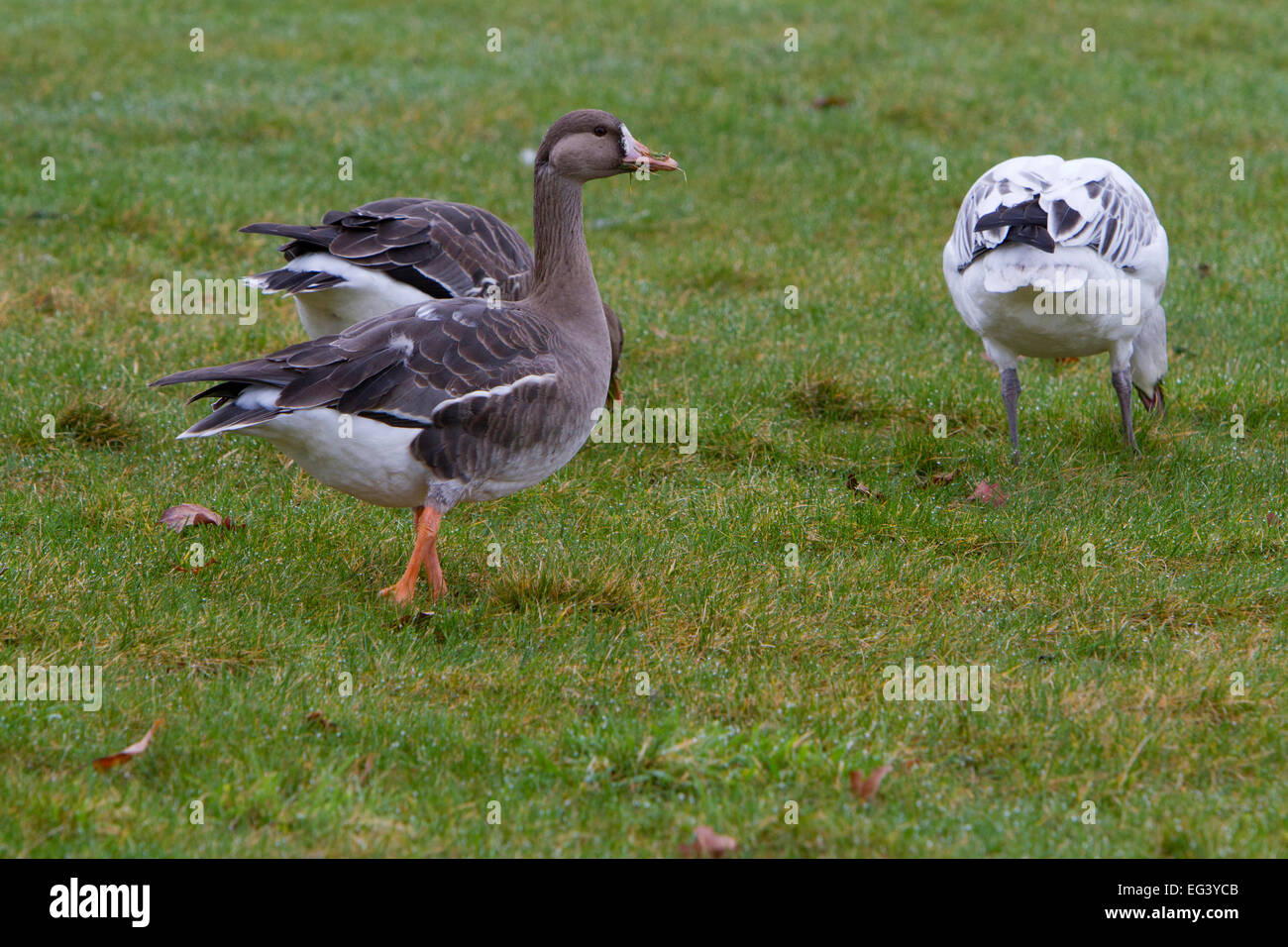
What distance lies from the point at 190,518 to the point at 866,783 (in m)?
3.45

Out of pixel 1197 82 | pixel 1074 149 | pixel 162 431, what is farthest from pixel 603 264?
pixel 1197 82

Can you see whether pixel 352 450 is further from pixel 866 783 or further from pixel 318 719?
pixel 866 783

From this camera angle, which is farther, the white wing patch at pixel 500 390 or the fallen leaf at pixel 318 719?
the white wing patch at pixel 500 390

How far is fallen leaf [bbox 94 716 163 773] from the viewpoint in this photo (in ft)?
13.4

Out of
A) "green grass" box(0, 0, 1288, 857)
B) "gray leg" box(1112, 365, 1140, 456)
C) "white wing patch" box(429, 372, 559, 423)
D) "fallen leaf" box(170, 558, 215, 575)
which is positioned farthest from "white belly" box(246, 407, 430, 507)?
"gray leg" box(1112, 365, 1140, 456)

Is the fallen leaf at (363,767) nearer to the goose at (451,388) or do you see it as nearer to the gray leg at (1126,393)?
the goose at (451,388)

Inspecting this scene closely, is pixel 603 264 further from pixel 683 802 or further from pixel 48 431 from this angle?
pixel 683 802

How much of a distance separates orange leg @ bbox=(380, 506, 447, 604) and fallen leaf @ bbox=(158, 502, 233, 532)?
103cm

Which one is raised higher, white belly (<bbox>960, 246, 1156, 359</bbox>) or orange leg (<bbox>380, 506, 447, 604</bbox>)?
white belly (<bbox>960, 246, 1156, 359</bbox>)

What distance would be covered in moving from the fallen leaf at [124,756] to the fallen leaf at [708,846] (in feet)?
5.73

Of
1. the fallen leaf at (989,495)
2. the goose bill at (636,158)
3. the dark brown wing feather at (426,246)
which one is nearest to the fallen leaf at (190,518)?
the dark brown wing feather at (426,246)

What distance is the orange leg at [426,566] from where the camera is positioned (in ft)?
17.9

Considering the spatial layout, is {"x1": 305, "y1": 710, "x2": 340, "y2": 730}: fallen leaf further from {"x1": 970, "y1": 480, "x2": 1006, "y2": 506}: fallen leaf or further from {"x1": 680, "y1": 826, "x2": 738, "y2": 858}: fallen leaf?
{"x1": 970, "y1": 480, "x2": 1006, "y2": 506}: fallen leaf

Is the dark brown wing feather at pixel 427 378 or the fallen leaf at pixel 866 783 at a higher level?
the dark brown wing feather at pixel 427 378
